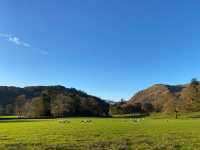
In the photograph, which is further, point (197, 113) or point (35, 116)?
point (35, 116)

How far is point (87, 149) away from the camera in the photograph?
18.5 m

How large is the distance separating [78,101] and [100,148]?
13675 cm

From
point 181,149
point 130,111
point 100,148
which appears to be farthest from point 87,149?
point 130,111

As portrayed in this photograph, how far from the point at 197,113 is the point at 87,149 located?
106m

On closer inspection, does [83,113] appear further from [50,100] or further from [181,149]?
[181,149]

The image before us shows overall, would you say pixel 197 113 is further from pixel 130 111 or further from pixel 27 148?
pixel 27 148

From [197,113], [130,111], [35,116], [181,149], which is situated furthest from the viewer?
[130,111]

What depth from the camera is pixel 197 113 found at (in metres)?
117

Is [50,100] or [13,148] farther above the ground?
[50,100]

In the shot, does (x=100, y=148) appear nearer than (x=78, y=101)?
Yes

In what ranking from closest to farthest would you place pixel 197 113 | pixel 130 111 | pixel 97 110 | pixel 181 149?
1. pixel 181 149
2. pixel 197 113
3. pixel 97 110
4. pixel 130 111

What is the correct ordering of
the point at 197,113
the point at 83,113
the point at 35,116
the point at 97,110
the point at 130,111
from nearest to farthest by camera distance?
the point at 197,113 < the point at 35,116 < the point at 83,113 < the point at 97,110 < the point at 130,111

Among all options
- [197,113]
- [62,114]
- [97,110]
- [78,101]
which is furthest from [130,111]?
[197,113]

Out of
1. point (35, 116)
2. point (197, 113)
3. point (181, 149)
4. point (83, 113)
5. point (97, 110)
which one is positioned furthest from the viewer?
point (97, 110)
